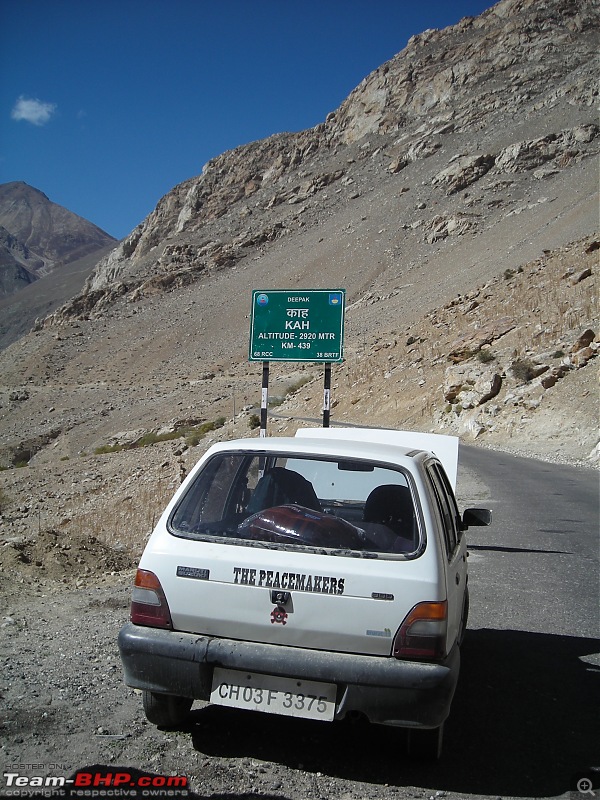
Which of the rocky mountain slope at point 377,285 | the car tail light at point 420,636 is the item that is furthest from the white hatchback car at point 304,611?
the rocky mountain slope at point 377,285

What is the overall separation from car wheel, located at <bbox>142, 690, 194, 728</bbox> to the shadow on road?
130 mm

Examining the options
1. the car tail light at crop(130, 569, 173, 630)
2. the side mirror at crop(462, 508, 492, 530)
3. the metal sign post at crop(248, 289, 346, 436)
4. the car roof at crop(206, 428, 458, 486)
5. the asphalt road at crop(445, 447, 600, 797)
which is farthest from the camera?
the metal sign post at crop(248, 289, 346, 436)

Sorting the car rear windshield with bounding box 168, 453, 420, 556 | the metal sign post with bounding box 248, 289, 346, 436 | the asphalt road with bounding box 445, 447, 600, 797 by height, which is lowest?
the asphalt road with bounding box 445, 447, 600, 797

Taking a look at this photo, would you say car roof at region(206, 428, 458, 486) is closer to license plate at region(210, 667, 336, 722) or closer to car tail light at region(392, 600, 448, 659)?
car tail light at region(392, 600, 448, 659)

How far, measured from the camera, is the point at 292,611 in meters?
3.37

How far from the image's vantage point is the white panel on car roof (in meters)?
7.61

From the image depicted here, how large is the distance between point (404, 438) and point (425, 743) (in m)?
4.39

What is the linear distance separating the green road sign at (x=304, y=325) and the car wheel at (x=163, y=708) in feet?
31.6

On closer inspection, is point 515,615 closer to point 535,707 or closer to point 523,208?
point 535,707

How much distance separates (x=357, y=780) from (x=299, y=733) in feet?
1.75

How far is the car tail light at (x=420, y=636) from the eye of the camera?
3.26 metres

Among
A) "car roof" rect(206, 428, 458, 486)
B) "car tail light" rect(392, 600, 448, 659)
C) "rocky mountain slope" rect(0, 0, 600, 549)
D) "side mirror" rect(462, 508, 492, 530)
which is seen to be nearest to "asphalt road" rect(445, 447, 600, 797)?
"car tail light" rect(392, 600, 448, 659)

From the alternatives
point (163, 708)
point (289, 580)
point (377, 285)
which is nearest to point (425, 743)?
point (289, 580)

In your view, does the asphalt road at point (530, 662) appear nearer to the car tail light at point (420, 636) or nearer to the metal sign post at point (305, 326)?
the car tail light at point (420, 636)
